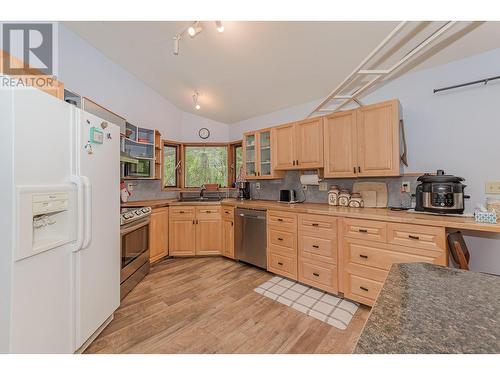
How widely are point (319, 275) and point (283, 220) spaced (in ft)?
2.37

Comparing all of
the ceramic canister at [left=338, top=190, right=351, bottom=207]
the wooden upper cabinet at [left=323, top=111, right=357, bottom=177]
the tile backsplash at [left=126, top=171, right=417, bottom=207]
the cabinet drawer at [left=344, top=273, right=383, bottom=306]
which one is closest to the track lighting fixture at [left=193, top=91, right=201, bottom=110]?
the tile backsplash at [left=126, top=171, right=417, bottom=207]

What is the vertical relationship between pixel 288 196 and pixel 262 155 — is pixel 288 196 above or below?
below

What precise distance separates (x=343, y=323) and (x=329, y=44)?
8.15 ft

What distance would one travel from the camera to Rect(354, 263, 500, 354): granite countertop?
0.43 metres

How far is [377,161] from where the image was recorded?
2172 mm

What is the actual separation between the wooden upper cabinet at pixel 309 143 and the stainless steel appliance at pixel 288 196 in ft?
1.58

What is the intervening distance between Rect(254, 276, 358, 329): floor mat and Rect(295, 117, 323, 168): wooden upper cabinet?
1.51 metres

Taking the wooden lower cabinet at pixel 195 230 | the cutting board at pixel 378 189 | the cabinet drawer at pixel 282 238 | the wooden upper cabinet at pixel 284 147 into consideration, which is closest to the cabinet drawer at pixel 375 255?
the cabinet drawer at pixel 282 238

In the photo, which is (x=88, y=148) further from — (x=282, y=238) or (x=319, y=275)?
(x=319, y=275)

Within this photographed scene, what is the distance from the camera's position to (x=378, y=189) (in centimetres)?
242

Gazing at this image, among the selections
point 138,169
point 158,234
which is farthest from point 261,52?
point 158,234

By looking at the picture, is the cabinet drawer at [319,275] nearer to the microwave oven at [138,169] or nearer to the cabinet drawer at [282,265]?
the cabinet drawer at [282,265]

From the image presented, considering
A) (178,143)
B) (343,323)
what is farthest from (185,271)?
(178,143)
